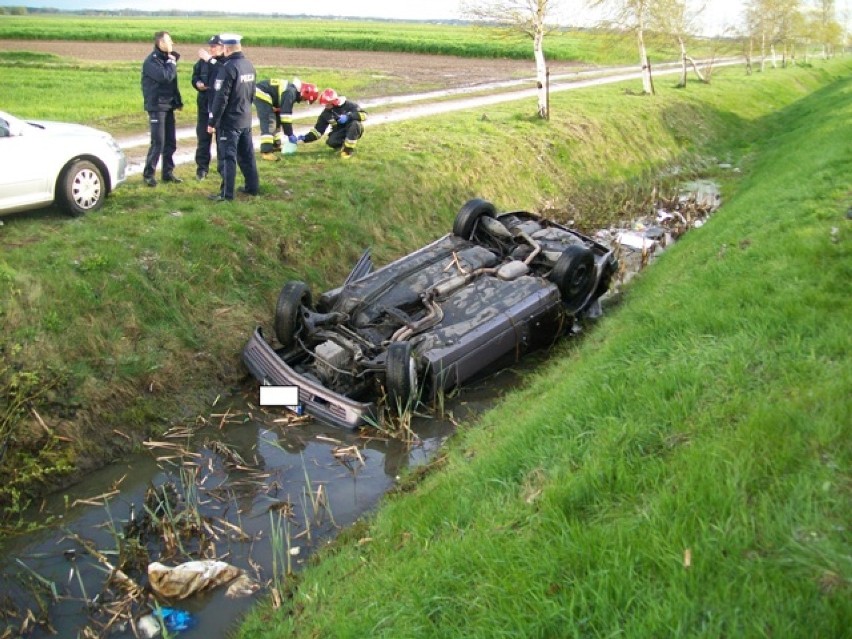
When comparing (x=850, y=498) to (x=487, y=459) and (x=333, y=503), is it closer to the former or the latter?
(x=487, y=459)

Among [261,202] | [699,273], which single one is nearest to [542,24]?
[261,202]

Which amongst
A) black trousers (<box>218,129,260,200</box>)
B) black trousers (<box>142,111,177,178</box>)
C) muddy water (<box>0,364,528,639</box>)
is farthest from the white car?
muddy water (<box>0,364,528,639</box>)

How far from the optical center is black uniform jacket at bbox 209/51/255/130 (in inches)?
377

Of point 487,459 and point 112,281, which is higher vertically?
point 112,281

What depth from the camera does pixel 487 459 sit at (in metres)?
5.06

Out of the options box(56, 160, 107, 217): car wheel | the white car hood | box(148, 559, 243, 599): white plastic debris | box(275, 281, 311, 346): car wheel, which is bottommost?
box(148, 559, 243, 599): white plastic debris

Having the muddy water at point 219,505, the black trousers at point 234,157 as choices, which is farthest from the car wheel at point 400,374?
the black trousers at point 234,157

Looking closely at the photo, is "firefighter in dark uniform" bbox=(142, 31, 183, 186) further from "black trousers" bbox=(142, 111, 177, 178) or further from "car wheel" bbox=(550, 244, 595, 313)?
"car wheel" bbox=(550, 244, 595, 313)

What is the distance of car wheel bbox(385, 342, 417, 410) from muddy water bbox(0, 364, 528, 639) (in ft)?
1.48

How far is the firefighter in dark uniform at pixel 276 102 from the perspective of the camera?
42.4ft

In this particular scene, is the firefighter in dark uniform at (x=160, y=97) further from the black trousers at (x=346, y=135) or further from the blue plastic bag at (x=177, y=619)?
the blue plastic bag at (x=177, y=619)

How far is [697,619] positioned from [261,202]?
28.9 feet

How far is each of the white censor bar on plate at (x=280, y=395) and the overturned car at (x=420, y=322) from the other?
0.07 meters

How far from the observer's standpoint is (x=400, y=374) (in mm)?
6863
